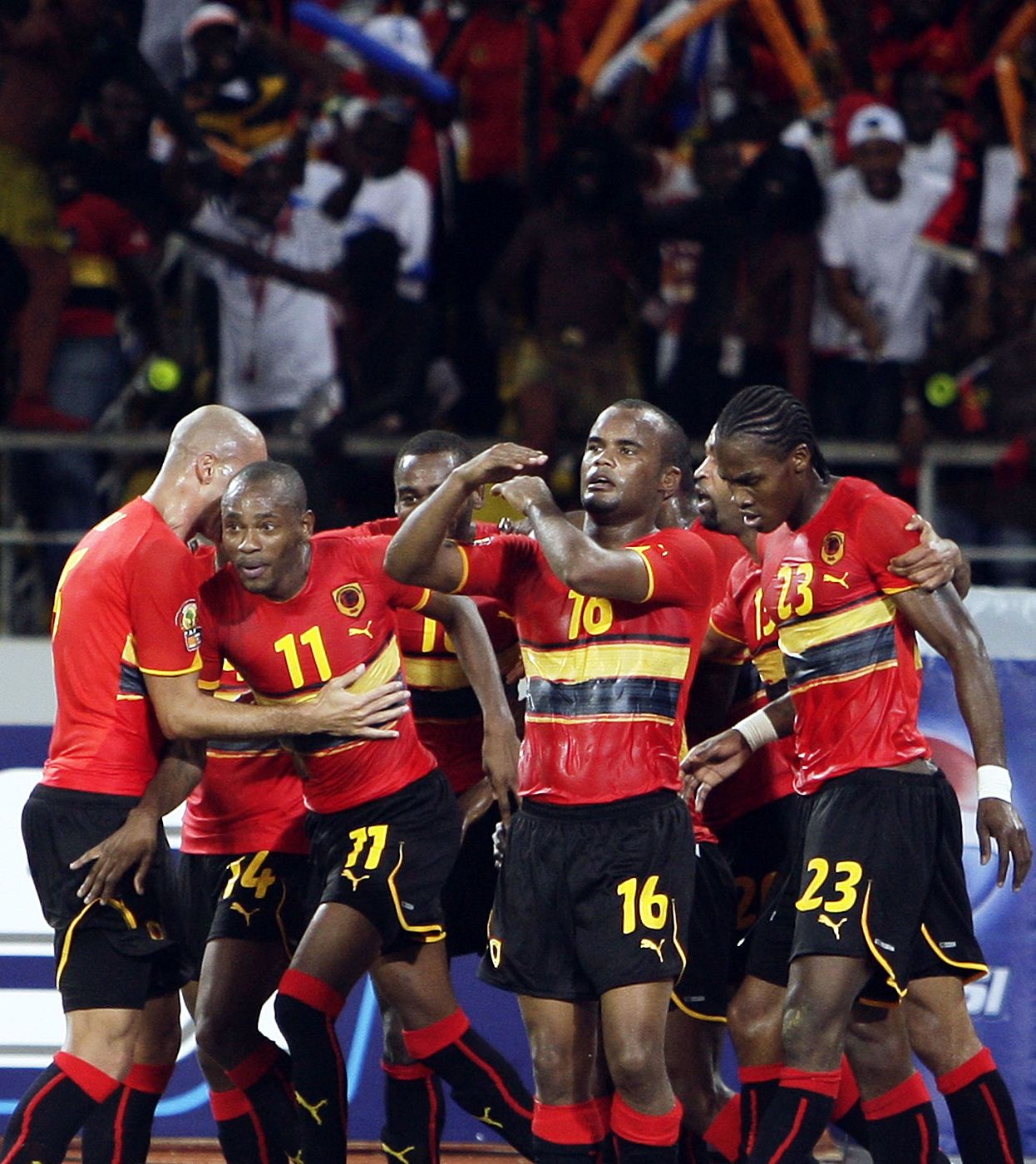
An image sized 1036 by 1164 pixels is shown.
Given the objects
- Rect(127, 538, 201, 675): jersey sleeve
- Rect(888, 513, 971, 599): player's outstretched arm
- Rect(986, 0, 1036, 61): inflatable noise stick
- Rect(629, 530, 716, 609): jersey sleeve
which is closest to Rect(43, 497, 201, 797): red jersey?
Rect(127, 538, 201, 675): jersey sleeve

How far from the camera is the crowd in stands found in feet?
26.6

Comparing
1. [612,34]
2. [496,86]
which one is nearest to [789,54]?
[612,34]

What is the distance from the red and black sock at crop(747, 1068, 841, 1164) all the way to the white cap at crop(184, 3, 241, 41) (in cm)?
612

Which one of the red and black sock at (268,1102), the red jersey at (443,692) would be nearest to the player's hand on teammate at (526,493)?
the red jersey at (443,692)

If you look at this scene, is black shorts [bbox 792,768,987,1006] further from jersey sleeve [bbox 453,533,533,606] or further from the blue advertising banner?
the blue advertising banner

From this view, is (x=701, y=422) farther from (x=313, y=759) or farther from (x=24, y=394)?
(x=313, y=759)

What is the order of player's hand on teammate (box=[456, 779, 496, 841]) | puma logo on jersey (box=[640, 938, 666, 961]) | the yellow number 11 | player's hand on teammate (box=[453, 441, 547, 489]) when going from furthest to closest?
player's hand on teammate (box=[456, 779, 496, 841])
the yellow number 11
puma logo on jersey (box=[640, 938, 666, 961])
player's hand on teammate (box=[453, 441, 547, 489])

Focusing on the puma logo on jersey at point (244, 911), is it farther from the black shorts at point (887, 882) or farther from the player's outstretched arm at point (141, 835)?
the black shorts at point (887, 882)

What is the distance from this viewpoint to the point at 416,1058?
485cm

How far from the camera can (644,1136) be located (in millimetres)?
4262

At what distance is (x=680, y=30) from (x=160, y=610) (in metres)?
5.84

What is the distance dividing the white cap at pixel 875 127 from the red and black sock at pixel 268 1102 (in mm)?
5325

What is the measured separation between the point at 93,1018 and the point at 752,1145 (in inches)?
64.7

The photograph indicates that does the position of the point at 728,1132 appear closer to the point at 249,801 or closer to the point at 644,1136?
the point at 644,1136
